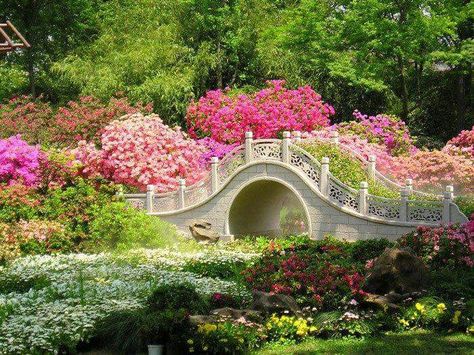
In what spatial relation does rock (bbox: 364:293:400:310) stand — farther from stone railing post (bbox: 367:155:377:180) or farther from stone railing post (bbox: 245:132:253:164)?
stone railing post (bbox: 245:132:253:164)

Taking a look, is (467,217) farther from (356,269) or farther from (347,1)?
(347,1)

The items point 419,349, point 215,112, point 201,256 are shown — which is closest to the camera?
point 419,349

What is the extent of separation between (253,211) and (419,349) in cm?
1372

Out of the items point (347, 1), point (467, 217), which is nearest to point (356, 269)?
point (467, 217)

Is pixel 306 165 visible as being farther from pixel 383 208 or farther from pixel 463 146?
pixel 463 146

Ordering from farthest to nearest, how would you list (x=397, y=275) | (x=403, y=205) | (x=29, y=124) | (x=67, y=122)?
(x=29, y=124) < (x=67, y=122) < (x=403, y=205) < (x=397, y=275)

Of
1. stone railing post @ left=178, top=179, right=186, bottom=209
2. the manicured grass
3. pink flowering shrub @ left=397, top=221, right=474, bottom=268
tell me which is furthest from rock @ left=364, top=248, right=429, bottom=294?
stone railing post @ left=178, top=179, right=186, bottom=209

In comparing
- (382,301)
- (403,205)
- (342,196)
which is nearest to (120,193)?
(342,196)

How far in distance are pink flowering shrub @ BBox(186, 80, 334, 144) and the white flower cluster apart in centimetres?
796

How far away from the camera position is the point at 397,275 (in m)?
10.9

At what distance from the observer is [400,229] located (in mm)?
17688

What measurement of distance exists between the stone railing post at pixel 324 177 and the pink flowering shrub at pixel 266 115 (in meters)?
5.01

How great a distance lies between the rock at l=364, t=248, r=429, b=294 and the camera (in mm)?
10859

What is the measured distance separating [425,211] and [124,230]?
6.94 m
